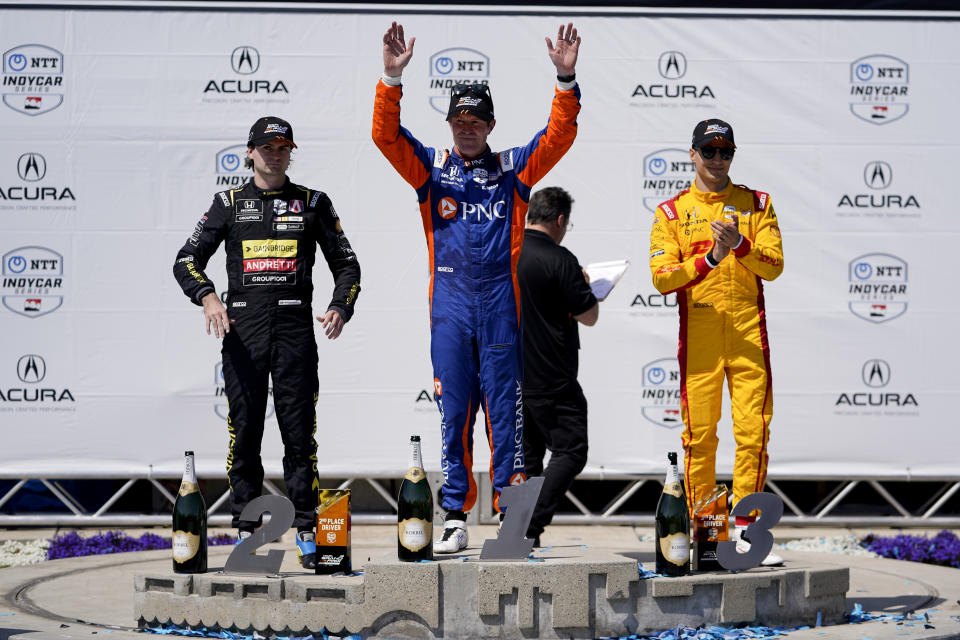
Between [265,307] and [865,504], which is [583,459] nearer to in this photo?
[265,307]

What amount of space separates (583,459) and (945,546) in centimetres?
248

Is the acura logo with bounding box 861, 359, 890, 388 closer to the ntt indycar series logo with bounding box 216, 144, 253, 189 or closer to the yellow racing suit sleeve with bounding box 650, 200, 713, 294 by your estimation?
the yellow racing suit sleeve with bounding box 650, 200, 713, 294

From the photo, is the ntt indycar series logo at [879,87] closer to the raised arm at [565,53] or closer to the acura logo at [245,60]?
the raised arm at [565,53]

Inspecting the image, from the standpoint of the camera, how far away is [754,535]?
4.52m

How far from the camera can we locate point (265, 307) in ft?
15.4

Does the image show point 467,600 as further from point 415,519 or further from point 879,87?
point 879,87

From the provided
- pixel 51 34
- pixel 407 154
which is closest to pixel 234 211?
pixel 407 154

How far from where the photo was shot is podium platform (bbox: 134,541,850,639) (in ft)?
13.3

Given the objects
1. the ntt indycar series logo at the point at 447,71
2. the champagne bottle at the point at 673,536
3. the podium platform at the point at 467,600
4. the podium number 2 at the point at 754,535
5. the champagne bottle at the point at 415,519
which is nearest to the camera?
the podium platform at the point at 467,600

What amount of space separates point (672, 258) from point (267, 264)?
1.71m

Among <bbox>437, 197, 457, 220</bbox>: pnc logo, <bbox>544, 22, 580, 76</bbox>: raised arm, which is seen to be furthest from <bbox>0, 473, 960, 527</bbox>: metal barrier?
<bbox>544, 22, 580, 76</bbox>: raised arm

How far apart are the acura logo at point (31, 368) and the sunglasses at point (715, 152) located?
426 centimetres

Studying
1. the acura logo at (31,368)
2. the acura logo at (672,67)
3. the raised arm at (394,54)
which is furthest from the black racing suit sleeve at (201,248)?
the acura logo at (672,67)

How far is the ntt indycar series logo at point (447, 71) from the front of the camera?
23.7 feet
